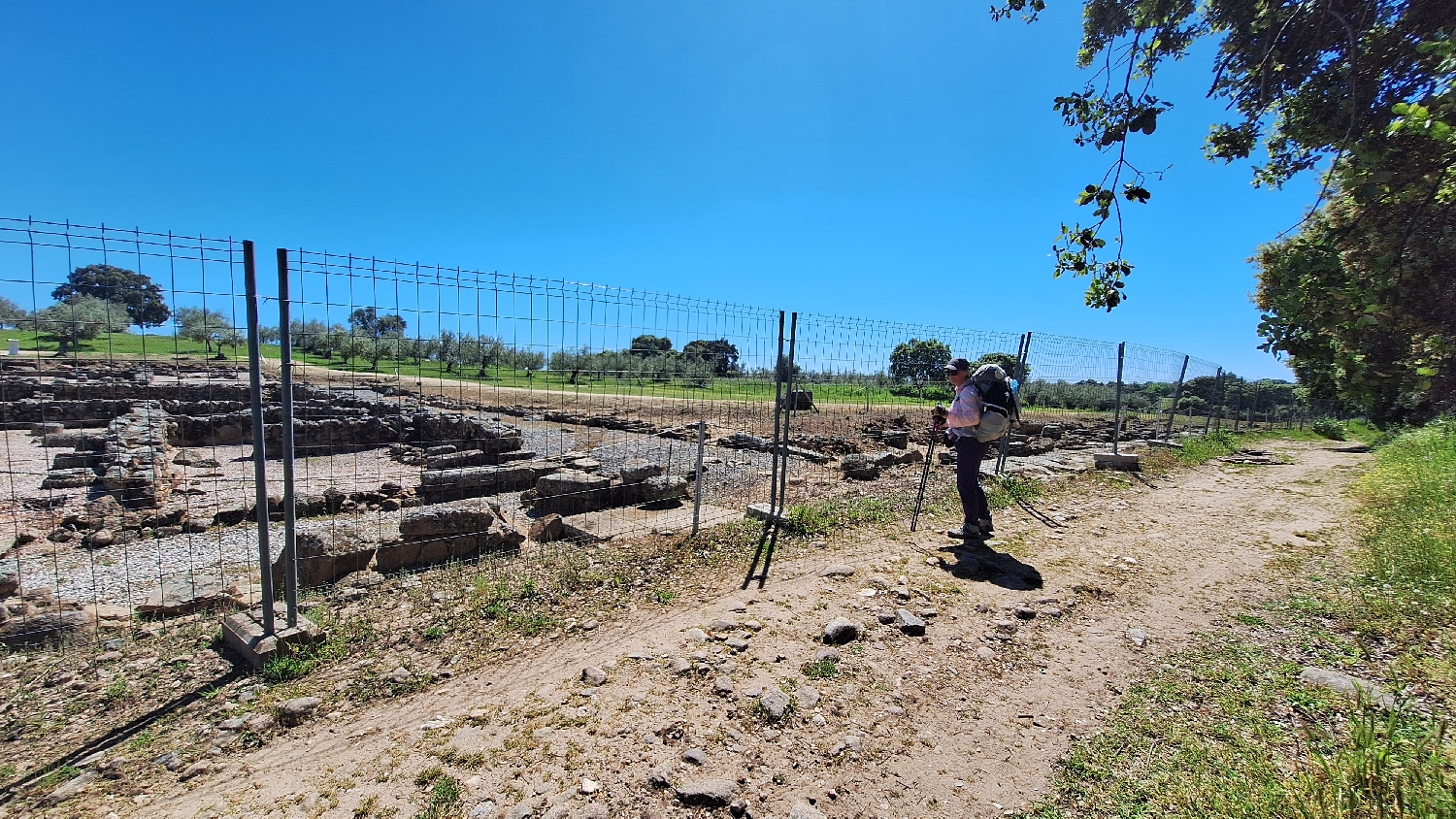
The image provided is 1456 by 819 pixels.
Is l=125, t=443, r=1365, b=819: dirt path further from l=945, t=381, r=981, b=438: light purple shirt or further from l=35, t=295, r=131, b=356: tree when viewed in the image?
l=35, t=295, r=131, b=356: tree

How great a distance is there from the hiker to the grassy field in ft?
7.70

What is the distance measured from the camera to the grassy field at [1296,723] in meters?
2.35

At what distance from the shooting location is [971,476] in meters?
6.41

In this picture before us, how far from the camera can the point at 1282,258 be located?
383cm

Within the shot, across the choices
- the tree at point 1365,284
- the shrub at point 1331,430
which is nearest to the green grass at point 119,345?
the tree at point 1365,284

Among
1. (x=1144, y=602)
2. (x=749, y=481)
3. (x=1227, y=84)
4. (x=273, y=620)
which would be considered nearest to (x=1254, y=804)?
(x=1144, y=602)

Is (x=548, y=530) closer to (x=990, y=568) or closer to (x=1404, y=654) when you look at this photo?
(x=990, y=568)

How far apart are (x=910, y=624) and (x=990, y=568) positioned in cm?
181

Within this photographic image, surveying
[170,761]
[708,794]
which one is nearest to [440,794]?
[708,794]

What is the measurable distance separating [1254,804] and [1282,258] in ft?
11.1

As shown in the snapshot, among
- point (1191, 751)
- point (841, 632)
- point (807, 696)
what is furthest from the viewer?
point (841, 632)

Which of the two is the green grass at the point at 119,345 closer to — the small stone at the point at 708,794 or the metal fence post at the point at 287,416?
the metal fence post at the point at 287,416

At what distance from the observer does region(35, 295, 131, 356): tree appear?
3.81 metres

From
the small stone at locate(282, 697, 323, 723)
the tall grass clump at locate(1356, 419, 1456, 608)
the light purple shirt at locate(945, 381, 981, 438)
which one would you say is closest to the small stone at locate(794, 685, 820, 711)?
the small stone at locate(282, 697, 323, 723)
